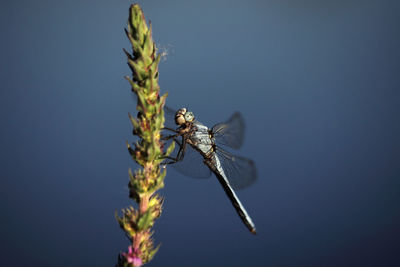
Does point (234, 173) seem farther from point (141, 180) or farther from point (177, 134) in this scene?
point (141, 180)

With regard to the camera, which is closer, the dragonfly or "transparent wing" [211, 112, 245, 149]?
the dragonfly

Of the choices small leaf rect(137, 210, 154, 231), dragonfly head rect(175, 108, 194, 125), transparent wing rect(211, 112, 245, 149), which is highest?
dragonfly head rect(175, 108, 194, 125)

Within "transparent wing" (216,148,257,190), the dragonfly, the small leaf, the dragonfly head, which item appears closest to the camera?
the small leaf

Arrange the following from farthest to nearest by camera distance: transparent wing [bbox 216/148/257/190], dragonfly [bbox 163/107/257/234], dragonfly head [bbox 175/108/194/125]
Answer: transparent wing [bbox 216/148/257/190], dragonfly [bbox 163/107/257/234], dragonfly head [bbox 175/108/194/125]

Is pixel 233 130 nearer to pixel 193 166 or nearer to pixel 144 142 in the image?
pixel 193 166

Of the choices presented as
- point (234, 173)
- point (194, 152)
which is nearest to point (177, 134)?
point (194, 152)

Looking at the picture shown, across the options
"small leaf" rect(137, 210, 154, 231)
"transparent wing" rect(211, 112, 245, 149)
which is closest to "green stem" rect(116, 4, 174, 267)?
"small leaf" rect(137, 210, 154, 231)

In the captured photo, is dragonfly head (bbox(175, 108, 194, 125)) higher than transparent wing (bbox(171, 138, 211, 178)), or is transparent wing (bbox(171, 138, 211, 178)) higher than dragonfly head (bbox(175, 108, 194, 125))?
dragonfly head (bbox(175, 108, 194, 125))

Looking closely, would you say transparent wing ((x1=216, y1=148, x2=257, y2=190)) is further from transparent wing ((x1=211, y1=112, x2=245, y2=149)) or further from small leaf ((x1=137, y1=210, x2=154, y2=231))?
small leaf ((x1=137, y1=210, x2=154, y2=231))
